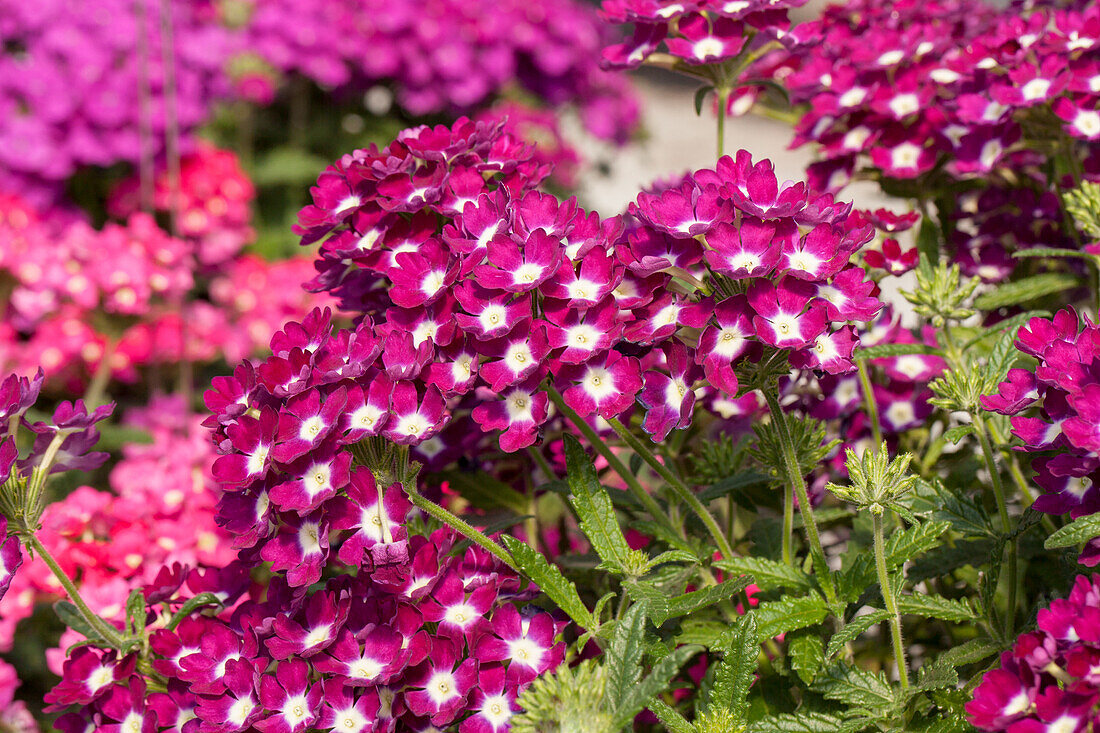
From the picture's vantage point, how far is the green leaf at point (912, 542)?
1046mm

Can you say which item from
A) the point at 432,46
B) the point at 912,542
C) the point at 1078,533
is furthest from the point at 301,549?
the point at 432,46

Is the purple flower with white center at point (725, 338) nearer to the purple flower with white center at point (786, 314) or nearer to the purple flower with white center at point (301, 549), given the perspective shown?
the purple flower with white center at point (786, 314)

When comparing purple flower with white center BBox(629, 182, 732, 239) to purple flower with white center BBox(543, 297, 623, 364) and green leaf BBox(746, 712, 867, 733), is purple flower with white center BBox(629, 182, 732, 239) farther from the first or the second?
green leaf BBox(746, 712, 867, 733)

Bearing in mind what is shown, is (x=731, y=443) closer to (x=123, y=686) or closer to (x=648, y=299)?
(x=648, y=299)

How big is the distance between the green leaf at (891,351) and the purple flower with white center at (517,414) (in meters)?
0.43

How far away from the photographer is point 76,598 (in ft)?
3.64

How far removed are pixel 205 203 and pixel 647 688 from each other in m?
3.01

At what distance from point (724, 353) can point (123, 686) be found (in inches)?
29.7

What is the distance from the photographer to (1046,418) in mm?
1028

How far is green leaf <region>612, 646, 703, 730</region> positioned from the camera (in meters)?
0.85

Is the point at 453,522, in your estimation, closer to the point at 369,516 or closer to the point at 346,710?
the point at 369,516

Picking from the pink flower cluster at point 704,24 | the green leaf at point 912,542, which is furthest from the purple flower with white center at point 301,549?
the pink flower cluster at point 704,24

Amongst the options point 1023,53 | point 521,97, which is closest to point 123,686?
point 1023,53

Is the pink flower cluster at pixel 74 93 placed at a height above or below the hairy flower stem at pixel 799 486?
below
